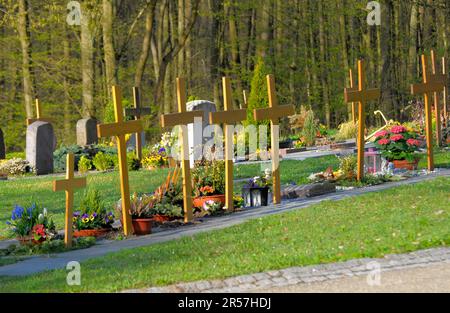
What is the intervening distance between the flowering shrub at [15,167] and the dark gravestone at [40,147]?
0.17 m

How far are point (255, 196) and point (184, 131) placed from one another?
94.5 inches

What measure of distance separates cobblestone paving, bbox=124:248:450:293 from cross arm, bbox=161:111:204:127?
5736mm

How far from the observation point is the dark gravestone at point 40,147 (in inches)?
1137

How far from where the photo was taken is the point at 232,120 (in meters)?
18.0

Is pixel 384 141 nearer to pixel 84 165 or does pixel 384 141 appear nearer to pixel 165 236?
pixel 165 236

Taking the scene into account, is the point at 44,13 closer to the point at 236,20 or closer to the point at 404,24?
the point at 236,20

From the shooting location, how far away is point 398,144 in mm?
22688

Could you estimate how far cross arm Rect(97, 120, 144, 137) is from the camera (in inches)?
620

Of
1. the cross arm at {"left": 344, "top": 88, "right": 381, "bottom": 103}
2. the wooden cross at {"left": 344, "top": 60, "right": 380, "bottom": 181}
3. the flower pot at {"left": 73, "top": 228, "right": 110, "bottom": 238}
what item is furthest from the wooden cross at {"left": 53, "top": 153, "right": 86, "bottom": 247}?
the wooden cross at {"left": 344, "top": 60, "right": 380, "bottom": 181}

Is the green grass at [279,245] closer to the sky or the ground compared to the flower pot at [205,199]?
closer to the ground

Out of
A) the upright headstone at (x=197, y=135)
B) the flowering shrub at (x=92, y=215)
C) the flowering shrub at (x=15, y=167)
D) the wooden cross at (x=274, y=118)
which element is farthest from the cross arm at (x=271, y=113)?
the flowering shrub at (x=15, y=167)

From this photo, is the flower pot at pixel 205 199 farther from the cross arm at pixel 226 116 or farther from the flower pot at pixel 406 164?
the flower pot at pixel 406 164

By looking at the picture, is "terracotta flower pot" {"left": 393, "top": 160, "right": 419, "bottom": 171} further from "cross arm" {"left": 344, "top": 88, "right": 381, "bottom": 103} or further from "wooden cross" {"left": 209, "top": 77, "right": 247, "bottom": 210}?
"wooden cross" {"left": 209, "top": 77, "right": 247, "bottom": 210}
